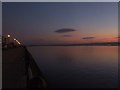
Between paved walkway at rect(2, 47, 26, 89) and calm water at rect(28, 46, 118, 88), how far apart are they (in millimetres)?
133

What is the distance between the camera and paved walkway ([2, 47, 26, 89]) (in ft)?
4.28

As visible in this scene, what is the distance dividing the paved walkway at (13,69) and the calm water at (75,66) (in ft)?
0.44

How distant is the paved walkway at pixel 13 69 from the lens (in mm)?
1306

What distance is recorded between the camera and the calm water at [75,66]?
1288 mm

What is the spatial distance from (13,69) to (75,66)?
0.55 m

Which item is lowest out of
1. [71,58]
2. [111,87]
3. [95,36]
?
[111,87]

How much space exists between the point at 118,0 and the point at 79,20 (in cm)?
40

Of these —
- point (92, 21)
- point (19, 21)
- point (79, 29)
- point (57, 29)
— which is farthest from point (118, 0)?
point (19, 21)

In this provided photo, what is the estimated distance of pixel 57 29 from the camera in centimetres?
129

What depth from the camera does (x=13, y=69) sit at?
1.31 metres

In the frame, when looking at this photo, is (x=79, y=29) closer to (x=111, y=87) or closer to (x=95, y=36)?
(x=95, y=36)

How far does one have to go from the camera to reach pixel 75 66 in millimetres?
1309

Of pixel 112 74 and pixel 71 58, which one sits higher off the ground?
pixel 71 58

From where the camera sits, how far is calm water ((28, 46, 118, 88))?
1288 millimetres
